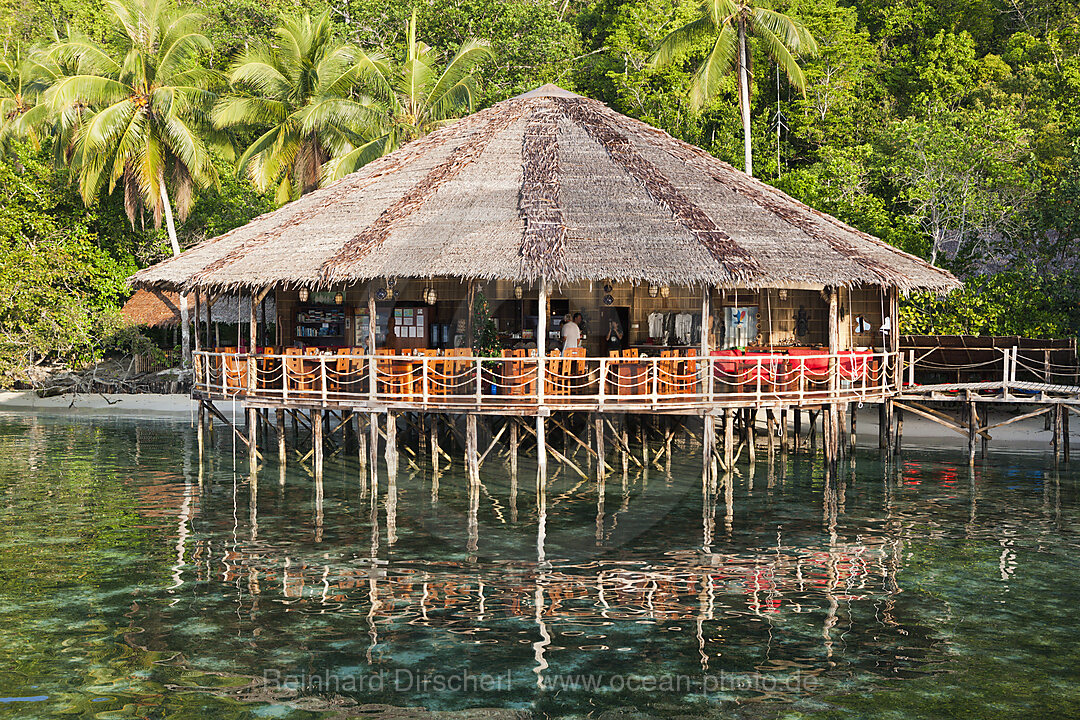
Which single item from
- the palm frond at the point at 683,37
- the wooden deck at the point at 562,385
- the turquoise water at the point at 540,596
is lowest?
the turquoise water at the point at 540,596

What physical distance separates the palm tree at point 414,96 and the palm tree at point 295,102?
674mm

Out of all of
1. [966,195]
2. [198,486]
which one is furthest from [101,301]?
[966,195]

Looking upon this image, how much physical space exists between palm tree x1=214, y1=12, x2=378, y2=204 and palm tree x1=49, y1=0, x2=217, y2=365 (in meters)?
1.77

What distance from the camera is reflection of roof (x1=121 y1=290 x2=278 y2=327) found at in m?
42.6

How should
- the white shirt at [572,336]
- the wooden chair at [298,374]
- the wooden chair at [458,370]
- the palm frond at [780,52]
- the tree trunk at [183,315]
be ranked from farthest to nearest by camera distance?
the tree trunk at [183,315], the palm frond at [780,52], the white shirt at [572,336], the wooden chair at [298,374], the wooden chair at [458,370]

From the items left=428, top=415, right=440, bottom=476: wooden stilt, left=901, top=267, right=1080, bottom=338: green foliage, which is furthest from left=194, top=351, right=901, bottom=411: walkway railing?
Result: left=901, top=267, right=1080, bottom=338: green foliage

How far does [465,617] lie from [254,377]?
10389 millimetres

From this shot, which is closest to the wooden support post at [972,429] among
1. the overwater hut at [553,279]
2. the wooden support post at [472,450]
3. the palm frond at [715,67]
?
the overwater hut at [553,279]

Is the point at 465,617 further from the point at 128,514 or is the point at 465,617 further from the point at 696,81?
the point at 696,81

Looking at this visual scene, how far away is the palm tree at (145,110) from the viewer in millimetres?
40375

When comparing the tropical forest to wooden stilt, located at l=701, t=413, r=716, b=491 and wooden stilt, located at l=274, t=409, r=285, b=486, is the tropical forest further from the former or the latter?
wooden stilt, located at l=701, t=413, r=716, b=491

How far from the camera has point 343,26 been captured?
4947cm

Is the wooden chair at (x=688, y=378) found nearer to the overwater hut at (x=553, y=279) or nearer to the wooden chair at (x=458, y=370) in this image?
the overwater hut at (x=553, y=279)

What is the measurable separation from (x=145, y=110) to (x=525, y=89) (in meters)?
15.1
